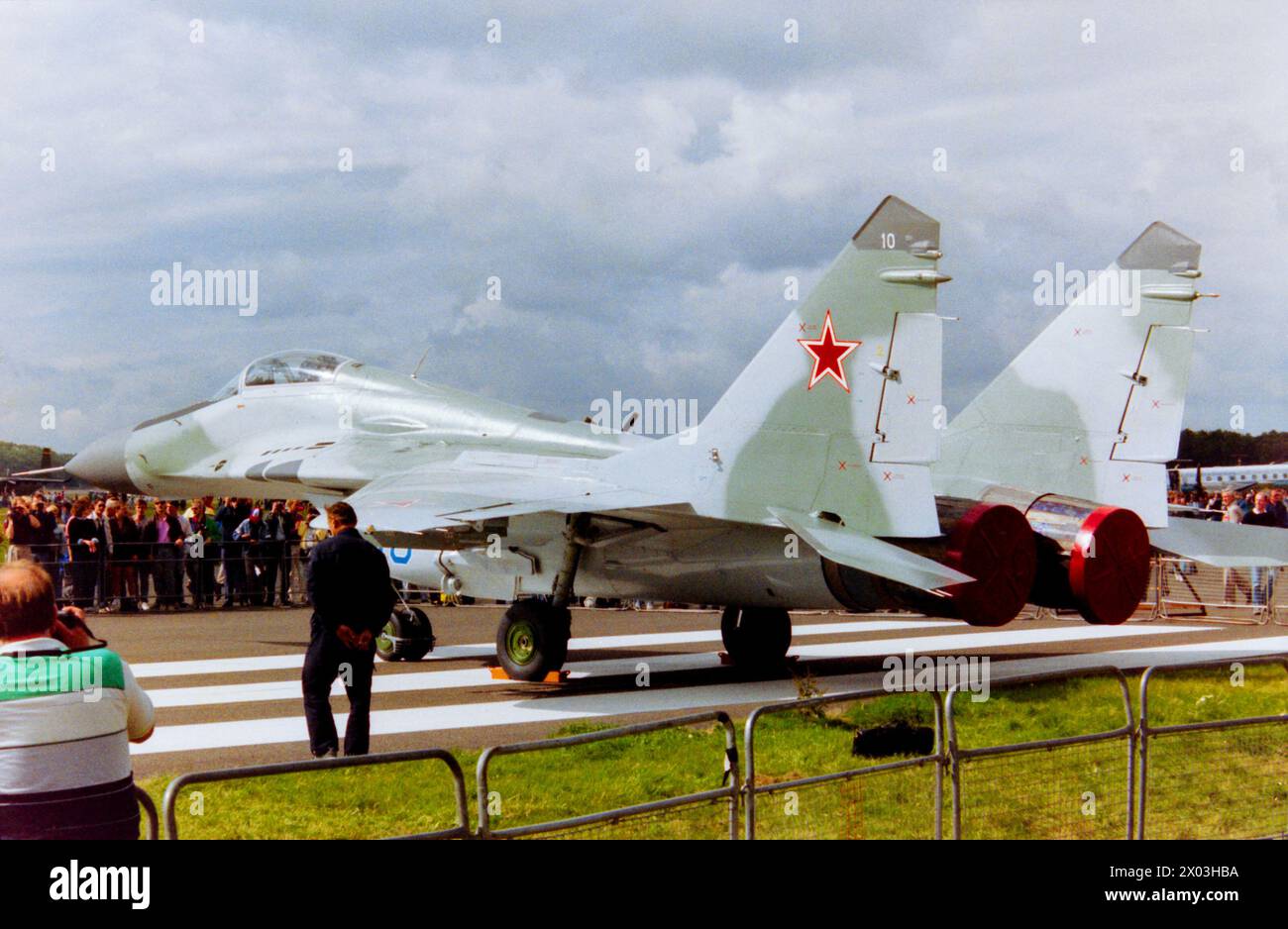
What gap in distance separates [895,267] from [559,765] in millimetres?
5528

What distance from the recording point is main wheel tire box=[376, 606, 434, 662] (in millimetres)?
14820

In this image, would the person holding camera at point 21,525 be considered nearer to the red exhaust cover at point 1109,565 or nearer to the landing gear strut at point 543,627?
the landing gear strut at point 543,627

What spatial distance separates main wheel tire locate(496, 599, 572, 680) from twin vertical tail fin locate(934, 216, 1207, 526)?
14.5 feet

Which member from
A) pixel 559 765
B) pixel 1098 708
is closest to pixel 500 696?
pixel 559 765

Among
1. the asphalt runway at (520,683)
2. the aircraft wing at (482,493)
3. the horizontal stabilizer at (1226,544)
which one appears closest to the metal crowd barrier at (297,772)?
the asphalt runway at (520,683)

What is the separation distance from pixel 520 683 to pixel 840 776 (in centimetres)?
801

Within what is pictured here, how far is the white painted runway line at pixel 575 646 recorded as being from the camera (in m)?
14.2

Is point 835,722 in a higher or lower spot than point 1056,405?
lower

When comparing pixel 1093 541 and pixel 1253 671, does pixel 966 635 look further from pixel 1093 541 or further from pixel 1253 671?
pixel 1253 671

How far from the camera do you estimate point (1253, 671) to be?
6.92 m

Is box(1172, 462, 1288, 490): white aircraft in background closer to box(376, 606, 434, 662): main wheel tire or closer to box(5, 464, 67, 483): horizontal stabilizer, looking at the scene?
box(376, 606, 434, 662): main wheel tire

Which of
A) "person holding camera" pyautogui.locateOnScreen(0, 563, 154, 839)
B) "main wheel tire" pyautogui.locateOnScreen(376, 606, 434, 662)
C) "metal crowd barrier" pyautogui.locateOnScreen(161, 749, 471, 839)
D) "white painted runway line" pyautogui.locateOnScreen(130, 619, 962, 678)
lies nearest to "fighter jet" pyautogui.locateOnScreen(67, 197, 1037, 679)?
"main wheel tire" pyautogui.locateOnScreen(376, 606, 434, 662)

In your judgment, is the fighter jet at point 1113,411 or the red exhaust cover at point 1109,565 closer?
the red exhaust cover at point 1109,565

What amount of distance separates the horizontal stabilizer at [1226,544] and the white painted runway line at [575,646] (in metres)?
5.25
